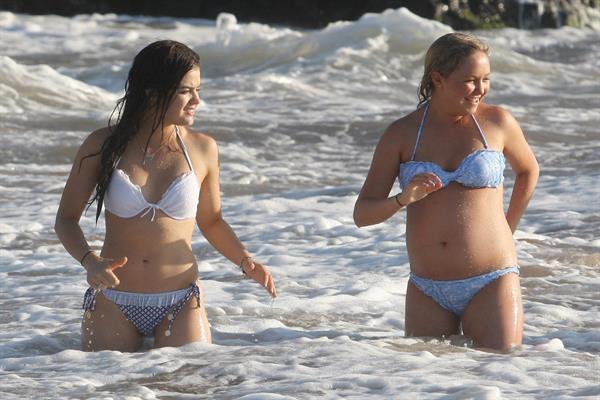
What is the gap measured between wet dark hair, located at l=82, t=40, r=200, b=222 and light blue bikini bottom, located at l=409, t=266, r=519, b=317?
3.97 ft

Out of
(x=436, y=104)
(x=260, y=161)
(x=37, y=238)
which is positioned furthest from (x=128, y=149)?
(x=260, y=161)

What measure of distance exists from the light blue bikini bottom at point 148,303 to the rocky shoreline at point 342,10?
663 inches

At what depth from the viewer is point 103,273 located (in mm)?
4641

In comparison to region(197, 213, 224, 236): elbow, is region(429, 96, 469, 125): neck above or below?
above

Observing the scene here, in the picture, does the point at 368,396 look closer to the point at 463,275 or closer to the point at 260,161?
the point at 463,275

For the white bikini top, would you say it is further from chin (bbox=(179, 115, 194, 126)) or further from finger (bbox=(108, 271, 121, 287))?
finger (bbox=(108, 271, 121, 287))

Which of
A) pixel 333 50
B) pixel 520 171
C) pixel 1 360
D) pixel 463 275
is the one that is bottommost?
pixel 1 360

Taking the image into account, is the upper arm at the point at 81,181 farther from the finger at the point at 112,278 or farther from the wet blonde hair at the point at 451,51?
the wet blonde hair at the point at 451,51

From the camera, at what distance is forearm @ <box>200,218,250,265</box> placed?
16.7 ft

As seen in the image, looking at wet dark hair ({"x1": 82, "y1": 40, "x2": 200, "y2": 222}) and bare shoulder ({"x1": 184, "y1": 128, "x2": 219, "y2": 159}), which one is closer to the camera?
wet dark hair ({"x1": 82, "y1": 40, "x2": 200, "y2": 222})

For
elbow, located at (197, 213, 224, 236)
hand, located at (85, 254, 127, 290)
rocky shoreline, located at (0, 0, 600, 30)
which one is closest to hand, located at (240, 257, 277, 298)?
elbow, located at (197, 213, 224, 236)

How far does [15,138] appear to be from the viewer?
11.4 meters

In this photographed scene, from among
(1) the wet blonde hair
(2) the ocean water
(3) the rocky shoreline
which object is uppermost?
(3) the rocky shoreline

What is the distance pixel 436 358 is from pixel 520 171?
0.87 metres
